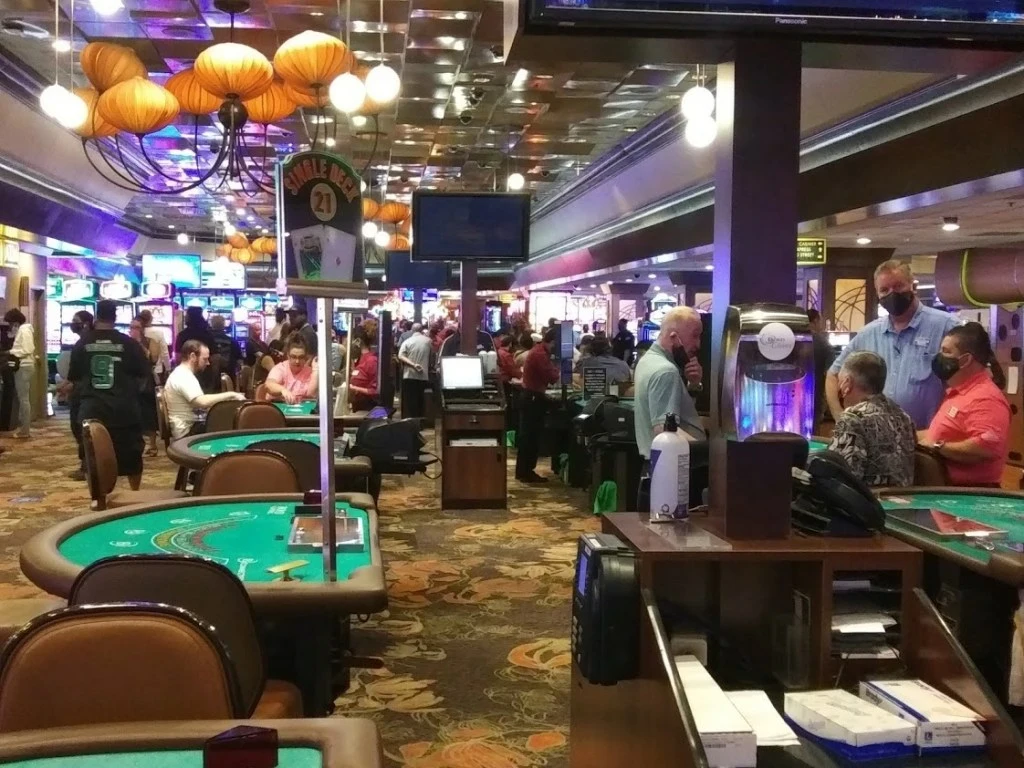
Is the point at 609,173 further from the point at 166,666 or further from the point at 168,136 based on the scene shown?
the point at 166,666

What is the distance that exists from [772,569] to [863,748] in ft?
2.22

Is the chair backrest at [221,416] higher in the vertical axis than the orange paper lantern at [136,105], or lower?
lower

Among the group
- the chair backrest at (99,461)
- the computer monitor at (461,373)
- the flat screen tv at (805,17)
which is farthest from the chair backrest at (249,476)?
the computer monitor at (461,373)

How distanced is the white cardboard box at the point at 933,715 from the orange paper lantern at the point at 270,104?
5.95m

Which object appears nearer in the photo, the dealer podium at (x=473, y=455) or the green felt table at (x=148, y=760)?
the green felt table at (x=148, y=760)

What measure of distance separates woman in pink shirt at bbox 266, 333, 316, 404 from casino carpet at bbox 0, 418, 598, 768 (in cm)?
119

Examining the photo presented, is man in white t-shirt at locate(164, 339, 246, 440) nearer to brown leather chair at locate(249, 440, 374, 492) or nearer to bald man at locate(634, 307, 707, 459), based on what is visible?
brown leather chair at locate(249, 440, 374, 492)

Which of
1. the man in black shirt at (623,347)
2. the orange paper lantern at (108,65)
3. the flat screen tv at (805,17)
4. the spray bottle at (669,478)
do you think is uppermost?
the orange paper lantern at (108,65)

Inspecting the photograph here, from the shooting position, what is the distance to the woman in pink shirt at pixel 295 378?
784 centimetres

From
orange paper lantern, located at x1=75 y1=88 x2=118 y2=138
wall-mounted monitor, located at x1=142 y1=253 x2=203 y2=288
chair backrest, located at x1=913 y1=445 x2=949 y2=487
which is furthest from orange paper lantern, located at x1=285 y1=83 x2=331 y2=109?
wall-mounted monitor, located at x1=142 y1=253 x2=203 y2=288

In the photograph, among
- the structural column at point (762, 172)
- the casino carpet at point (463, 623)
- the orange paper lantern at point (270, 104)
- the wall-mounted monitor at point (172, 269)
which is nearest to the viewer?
the structural column at point (762, 172)

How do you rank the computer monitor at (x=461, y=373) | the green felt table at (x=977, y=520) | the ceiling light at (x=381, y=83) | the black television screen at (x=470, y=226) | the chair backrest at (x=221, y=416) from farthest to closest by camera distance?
the black television screen at (x=470, y=226), the computer monitor at (x=461, y=373), the chair backrest at (x=221, y=416), the ceiling light at (x=381, y=83), the green felt table at (x=977, y=520)

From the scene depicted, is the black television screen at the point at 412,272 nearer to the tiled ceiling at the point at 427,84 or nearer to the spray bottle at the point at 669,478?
the tiled ceiling at the point at 427,84

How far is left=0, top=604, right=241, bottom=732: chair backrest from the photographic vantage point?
187 centimetres
